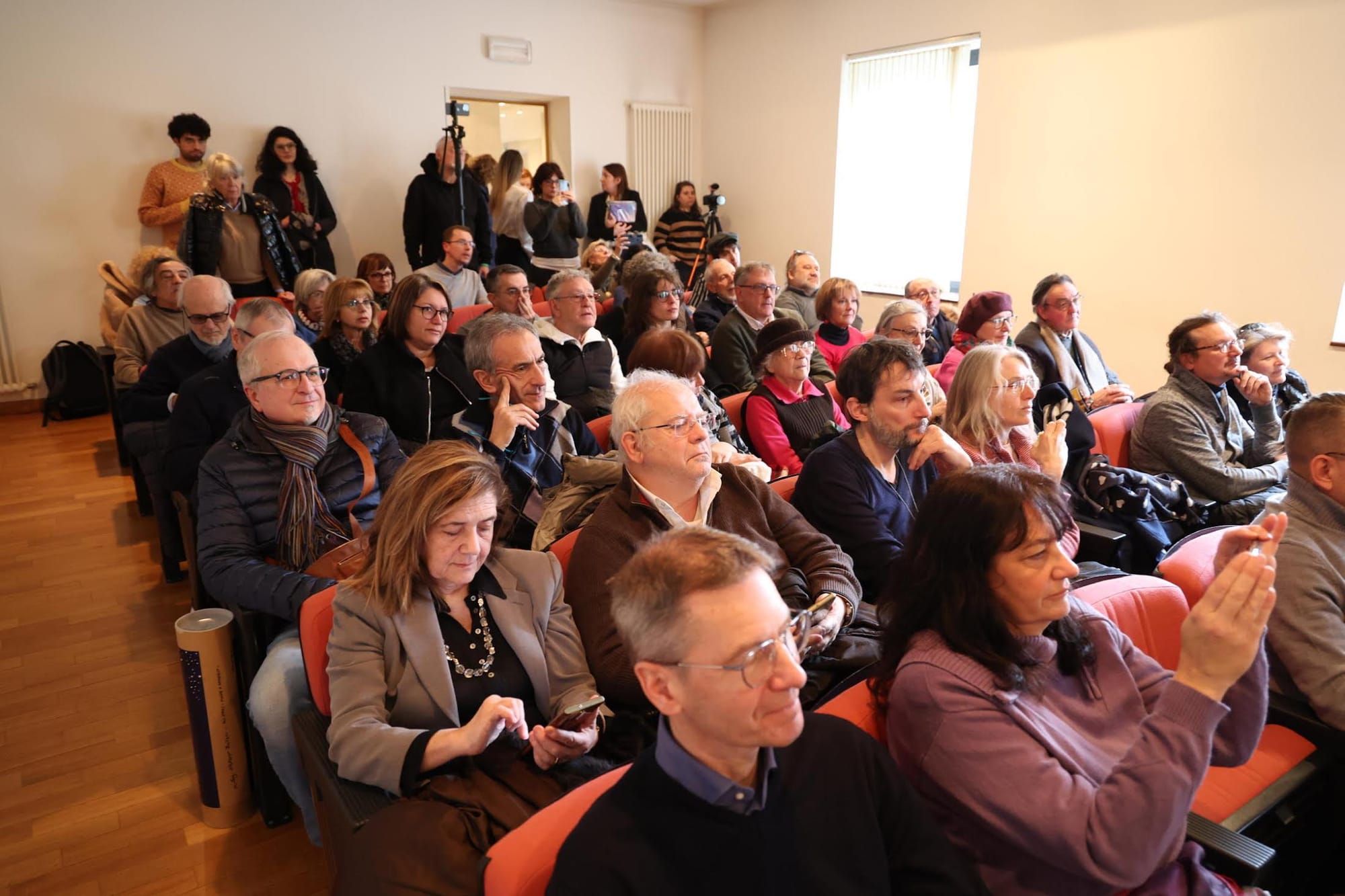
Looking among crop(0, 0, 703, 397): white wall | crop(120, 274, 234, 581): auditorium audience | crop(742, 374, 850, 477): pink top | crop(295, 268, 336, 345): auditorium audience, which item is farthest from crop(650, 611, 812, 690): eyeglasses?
crop(0, 0, 703, 397): white wall

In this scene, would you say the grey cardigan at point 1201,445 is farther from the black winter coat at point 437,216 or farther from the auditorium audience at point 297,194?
the auditorium audience at point 297,194

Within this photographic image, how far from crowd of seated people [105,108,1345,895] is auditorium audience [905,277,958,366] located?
1.44 metres

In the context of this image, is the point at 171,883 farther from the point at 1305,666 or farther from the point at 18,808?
the point at 1305,666

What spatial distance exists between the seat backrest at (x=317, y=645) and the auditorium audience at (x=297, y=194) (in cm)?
582

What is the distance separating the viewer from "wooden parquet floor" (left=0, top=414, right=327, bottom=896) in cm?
217

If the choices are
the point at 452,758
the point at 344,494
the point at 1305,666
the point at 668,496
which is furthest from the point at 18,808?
the point at 1305,666

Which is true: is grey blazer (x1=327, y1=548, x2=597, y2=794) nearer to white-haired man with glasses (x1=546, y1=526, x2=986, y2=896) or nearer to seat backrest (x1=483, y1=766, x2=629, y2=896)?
seat backrest (x1=483, y1=766, x2=629, y2=896)

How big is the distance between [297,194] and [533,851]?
710cm

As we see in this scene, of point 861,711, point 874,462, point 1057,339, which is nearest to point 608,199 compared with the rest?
point 1057,339

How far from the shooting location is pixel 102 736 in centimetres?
270

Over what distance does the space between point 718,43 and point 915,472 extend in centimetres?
809

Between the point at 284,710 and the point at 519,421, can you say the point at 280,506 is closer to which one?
the point at 284,710

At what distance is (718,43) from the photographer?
9344mm

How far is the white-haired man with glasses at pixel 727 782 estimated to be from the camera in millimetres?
1121
